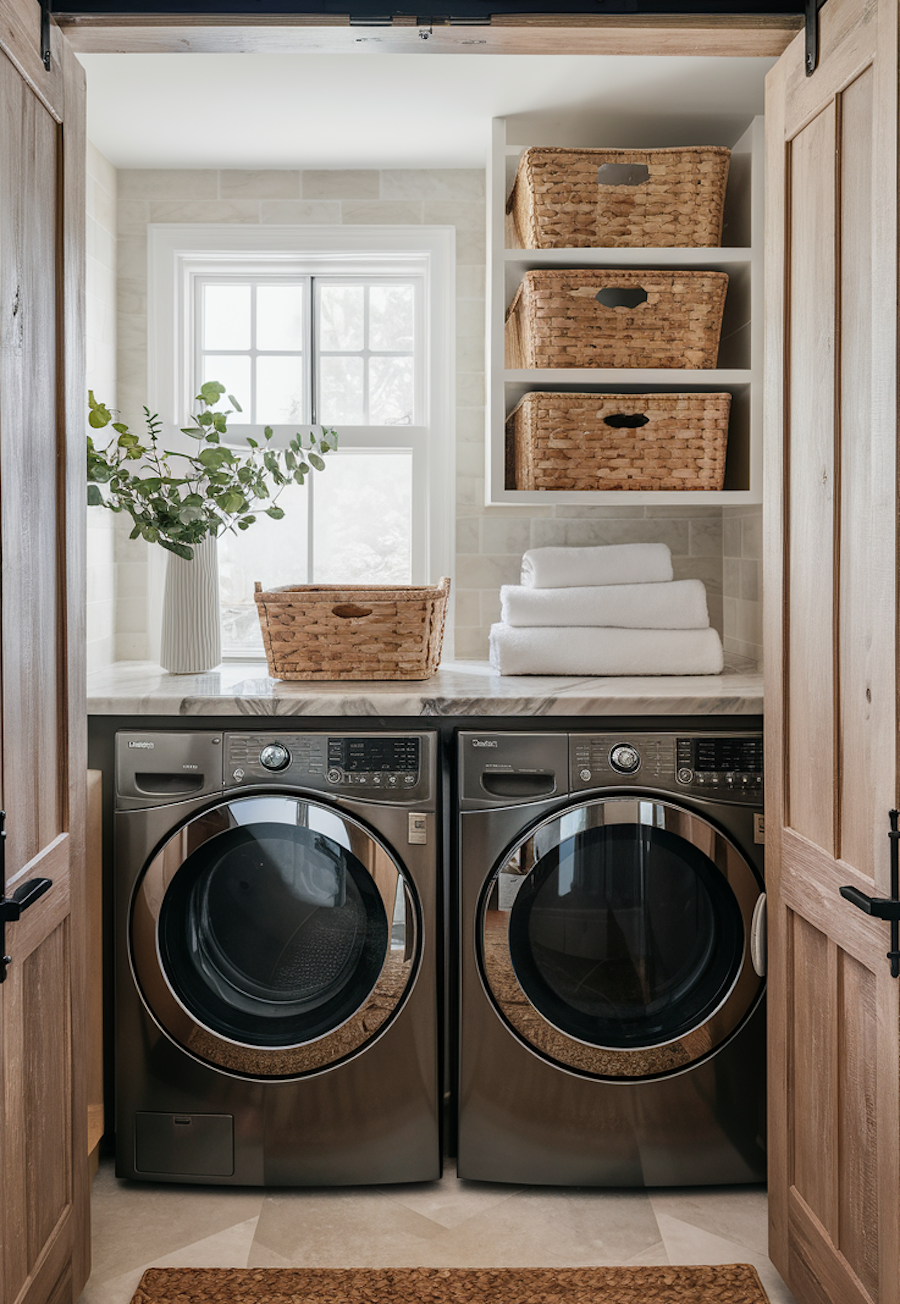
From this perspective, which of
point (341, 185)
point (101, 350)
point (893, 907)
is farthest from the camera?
point (341, 185)

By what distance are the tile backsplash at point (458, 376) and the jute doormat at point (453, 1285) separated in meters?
1.46

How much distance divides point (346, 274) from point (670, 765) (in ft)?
5.45

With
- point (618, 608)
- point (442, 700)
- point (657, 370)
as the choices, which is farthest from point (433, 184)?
point (442, 700)

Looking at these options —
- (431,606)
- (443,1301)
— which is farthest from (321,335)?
(443,1301)

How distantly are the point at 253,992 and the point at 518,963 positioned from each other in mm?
537

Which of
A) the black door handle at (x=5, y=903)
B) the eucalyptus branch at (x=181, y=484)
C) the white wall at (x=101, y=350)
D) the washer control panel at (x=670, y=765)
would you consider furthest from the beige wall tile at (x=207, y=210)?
the black door handle at (x=5, y=903)

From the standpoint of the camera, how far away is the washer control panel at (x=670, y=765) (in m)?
2.01

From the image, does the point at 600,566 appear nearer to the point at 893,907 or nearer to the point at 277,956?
the point at 277,956

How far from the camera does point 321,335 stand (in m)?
2.83

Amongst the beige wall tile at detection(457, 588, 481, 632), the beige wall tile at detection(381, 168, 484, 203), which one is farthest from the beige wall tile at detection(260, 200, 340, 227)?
the beige wall tile at detection(457, 588, 481, 632)

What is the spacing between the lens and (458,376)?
2.76 metres

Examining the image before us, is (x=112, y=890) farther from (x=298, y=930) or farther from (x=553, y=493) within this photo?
(x=553, y=493)

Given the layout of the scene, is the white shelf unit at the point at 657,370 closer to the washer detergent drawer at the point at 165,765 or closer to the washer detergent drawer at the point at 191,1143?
the washer detergent drawer at the point at 165,765

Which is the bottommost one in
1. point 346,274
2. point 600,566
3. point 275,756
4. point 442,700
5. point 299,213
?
point 275,756
